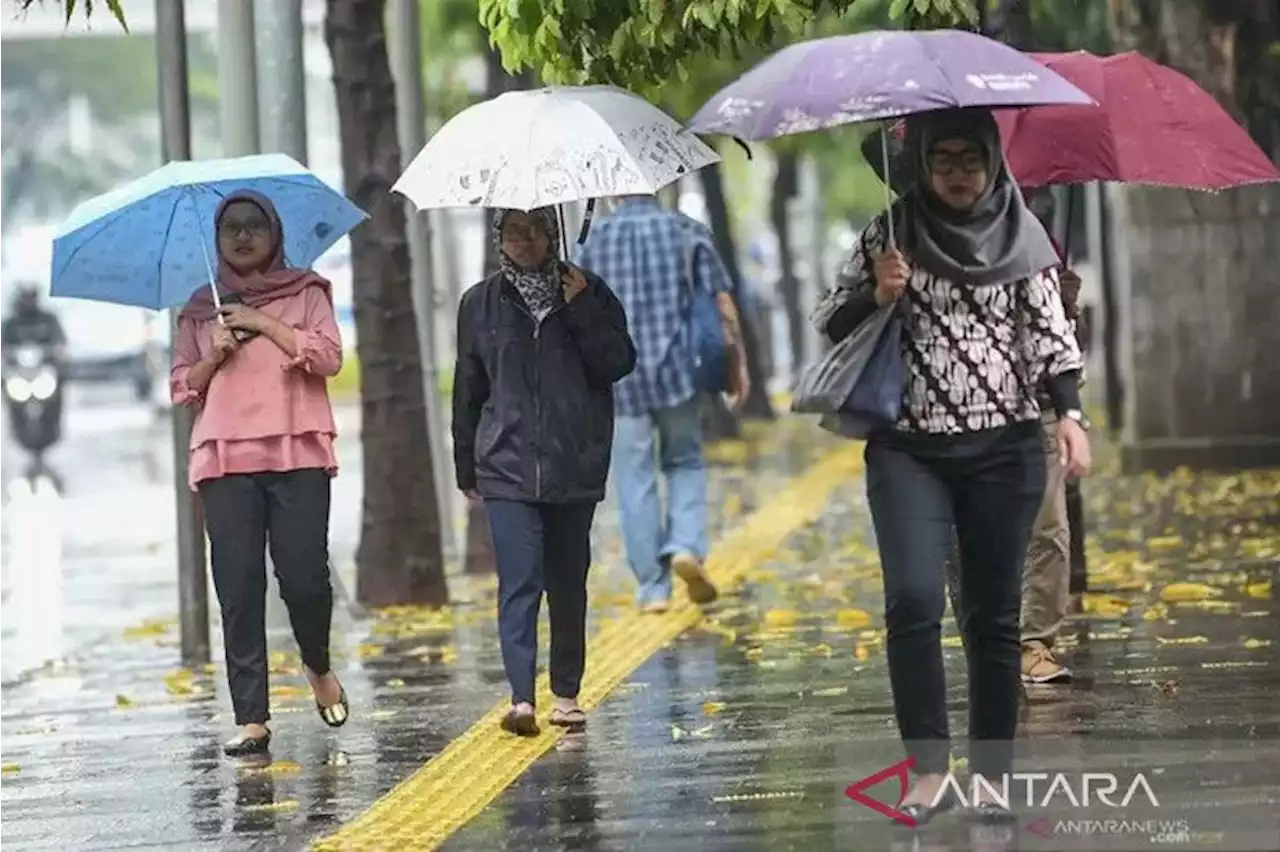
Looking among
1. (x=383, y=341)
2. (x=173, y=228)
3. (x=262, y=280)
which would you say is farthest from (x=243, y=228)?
(x=383, y=341)

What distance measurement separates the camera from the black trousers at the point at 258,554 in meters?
9.31

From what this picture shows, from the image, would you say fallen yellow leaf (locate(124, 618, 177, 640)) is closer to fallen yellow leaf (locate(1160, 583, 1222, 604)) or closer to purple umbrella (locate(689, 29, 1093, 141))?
fallen yellow leaf (locate(1160, 583, 1222, 604))

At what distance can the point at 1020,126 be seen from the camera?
9219 millimetres

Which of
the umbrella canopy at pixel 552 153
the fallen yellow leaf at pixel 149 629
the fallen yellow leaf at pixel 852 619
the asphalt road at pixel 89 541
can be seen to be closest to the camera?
the umbrella canopy at pixel 552 153

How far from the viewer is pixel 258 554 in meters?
9.38

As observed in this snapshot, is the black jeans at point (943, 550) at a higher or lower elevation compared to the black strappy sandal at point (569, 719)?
higher

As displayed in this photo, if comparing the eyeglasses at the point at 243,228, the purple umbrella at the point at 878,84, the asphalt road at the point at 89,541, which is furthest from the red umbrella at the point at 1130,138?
the asphalt road at the point at 89,541

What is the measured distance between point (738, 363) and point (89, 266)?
381 centimetres

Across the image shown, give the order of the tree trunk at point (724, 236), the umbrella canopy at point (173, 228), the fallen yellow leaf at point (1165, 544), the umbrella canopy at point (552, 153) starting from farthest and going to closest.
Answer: the tree trunk at point (724, 236) → the fallen yellow leaf at point (1165, 544) → the umbrella canopy at point (173, 228) → the umbrella canopy at point (552, 153)

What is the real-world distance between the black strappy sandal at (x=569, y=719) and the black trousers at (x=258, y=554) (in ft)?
2.75

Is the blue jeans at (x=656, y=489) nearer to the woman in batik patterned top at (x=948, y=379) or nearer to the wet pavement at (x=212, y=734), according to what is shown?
the wet pavement at (x=212, y=734)

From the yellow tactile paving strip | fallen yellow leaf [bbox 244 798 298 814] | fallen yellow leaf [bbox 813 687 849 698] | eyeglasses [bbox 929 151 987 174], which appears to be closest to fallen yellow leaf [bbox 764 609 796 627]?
the yellow tactile paving strip

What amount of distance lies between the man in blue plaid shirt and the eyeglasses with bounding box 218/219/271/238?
3583 mm

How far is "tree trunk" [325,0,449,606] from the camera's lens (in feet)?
46.8
